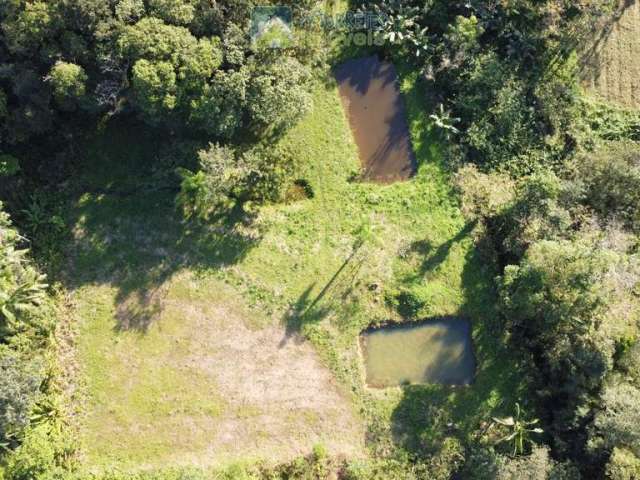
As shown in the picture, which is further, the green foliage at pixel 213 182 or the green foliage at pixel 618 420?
the green foliage at pixel 213 182

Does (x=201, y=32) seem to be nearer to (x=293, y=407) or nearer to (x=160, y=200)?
(x=160, y=200)

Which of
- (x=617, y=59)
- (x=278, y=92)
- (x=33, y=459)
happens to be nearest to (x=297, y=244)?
(x=278, y=92)

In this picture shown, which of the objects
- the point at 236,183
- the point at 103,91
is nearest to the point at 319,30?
the point at 236,183

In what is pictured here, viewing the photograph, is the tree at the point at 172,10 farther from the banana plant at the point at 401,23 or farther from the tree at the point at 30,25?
the banana plant at the point at 401,23

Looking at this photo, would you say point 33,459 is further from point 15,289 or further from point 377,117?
point 377,117

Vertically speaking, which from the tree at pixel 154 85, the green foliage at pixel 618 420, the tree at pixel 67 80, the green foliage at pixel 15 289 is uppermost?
the tree at pixel 154 85

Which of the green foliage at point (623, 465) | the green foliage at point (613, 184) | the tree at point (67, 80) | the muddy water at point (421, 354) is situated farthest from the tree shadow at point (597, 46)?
the tree at point (67, 80)
